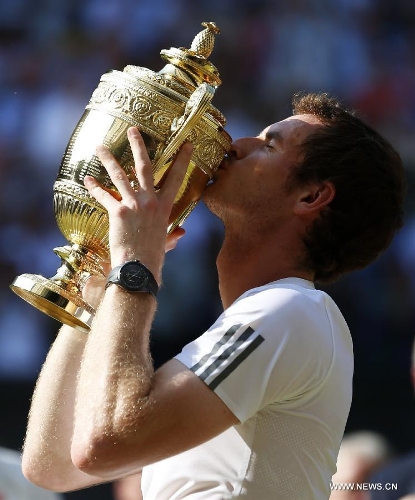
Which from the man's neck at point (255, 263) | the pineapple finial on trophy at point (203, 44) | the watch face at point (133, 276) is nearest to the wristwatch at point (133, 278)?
the watch face at point (133, 276)

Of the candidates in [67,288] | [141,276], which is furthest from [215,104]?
[141,276]

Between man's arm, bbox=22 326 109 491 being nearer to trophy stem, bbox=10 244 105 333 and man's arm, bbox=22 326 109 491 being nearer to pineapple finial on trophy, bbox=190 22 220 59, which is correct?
trophy stem, bbox=10 244 105 333

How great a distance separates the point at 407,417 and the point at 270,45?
2030 millimetres

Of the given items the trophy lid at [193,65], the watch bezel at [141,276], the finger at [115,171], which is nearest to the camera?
the watch bezel at [141,276]

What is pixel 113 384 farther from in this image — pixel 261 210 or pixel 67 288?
pixel 261 210

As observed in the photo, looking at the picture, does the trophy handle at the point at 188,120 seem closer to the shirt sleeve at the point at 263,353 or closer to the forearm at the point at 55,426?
the shirt sleeve at the point at 263,353

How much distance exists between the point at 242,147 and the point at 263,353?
63 centimetres

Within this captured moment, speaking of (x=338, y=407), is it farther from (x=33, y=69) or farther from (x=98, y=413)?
(x=33, y=69)

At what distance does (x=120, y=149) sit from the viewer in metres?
1.93

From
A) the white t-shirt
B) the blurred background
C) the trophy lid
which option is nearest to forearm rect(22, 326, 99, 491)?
the white t-shirt

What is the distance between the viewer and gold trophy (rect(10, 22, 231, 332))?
6.30 feet

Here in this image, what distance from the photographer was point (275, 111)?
4594mm

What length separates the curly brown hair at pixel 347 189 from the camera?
209cm

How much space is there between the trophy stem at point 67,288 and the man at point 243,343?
157 millimetres
